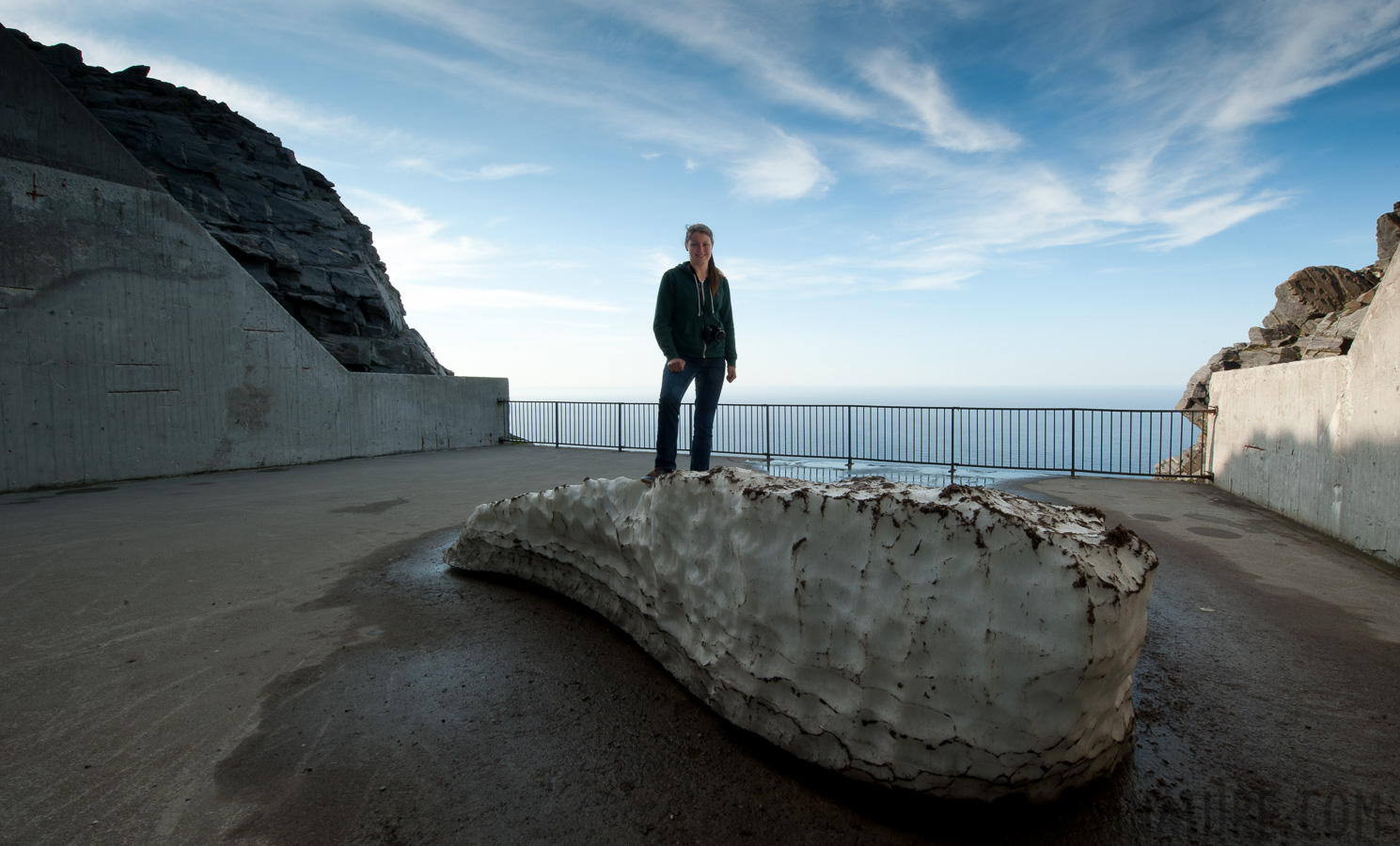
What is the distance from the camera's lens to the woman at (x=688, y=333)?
4.18m

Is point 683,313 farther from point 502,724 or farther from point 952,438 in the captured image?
point 952,438

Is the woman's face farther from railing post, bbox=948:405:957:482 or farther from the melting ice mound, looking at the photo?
railing post, bbox=948:405:957:482

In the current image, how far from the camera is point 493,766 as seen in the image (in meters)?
1.95

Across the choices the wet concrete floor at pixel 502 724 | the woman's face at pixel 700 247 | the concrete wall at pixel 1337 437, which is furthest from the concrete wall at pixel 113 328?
the concrete wall at pixel 1337 437

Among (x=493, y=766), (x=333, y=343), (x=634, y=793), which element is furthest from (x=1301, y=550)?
(x=333, y=343)

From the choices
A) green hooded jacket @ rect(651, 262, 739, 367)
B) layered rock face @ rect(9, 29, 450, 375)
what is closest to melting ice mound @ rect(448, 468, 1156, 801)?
green hooded jacket @ rect(651, 262, 739, 367)

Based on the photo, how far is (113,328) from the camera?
8.97 meters

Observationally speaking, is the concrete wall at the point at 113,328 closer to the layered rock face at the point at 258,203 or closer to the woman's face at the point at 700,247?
the layered rock face at the point at 258,203

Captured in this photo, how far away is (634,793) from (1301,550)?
5.70 metres

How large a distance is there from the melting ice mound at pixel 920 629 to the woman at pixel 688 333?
5.98 feet

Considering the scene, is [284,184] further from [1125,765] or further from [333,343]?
[1125,765]

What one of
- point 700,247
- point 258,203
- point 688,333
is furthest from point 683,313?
point 258,203

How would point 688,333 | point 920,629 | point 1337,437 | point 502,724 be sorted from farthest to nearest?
point 1337,437, point 688,333, point 502,724, point 920,629

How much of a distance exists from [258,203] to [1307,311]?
21.8 m
